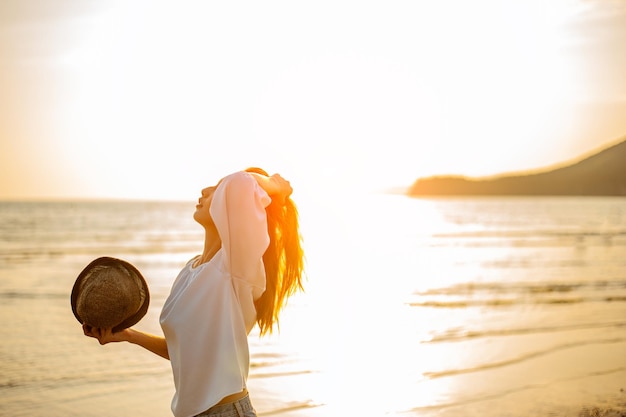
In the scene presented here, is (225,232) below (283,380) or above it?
above

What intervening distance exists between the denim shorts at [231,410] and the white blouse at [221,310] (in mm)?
42

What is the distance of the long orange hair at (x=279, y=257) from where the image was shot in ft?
9.83

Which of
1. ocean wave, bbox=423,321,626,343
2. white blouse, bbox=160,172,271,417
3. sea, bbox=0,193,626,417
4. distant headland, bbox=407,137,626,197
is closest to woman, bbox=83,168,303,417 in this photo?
white blouse, bbox=160,172,271,417

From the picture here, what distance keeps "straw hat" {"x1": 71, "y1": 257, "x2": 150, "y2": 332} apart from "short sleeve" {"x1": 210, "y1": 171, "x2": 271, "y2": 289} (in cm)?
39

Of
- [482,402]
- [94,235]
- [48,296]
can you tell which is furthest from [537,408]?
[94,235]

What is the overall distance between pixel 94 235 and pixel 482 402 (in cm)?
4232

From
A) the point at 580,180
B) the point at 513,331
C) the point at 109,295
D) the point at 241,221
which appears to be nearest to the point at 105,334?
the point at 109,295

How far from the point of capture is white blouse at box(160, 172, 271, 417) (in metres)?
2.67

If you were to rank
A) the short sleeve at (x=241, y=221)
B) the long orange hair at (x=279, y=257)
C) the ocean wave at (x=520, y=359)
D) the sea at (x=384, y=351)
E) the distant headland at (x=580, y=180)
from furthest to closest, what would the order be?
the distant headland at (x=580, y=180), the ocean wave at (x=520, y=359), the sea at (x=384, y=351), the long orange hair at (x=279, y=257), the short sleeve at (x=241, y=221)

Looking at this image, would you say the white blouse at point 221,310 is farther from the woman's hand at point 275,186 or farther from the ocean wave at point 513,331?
the ocean wave at point 513,331

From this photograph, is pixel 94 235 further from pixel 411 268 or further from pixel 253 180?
pixel 253 180

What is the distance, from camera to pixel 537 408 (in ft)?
27.0

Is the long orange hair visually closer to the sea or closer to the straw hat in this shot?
the sea

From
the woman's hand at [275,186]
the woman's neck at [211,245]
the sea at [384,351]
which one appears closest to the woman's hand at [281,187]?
the woman's hand at [275,186]
